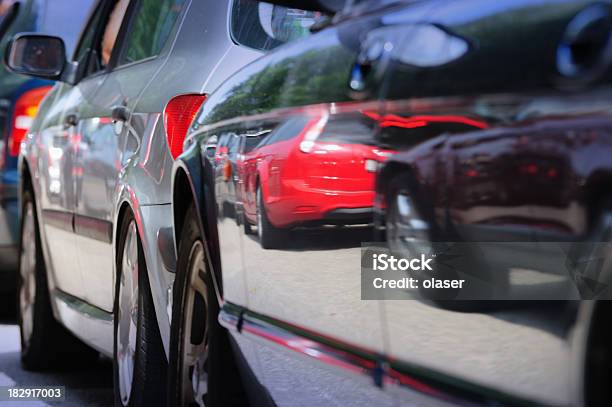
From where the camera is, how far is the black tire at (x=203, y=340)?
13.8 ft

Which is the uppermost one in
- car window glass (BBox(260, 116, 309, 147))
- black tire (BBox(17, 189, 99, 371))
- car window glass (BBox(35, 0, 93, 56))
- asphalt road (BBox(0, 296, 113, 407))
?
car window glass (BBox(35, 0, 93, 56))

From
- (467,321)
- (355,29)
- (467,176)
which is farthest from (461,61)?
(355,29)

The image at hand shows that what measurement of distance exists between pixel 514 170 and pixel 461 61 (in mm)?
305

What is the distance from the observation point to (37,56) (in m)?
7.23

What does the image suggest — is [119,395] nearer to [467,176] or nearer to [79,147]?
[79,147]

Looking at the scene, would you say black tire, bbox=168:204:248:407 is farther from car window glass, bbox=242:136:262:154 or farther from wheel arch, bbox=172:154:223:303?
car window glass, bbox=242:136:262:154

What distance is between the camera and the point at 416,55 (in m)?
2.84

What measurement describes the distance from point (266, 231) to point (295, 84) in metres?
0.39

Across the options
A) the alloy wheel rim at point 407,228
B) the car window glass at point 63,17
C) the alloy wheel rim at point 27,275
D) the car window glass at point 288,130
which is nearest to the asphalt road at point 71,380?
the alloy wheel rim at point 27,275

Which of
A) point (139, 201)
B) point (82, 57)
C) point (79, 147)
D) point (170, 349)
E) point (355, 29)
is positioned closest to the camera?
point (355, 29)

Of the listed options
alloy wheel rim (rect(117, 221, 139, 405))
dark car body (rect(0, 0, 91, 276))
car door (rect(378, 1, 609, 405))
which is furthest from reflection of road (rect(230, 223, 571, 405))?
dark car body (rect(0, 0, 91, 276))

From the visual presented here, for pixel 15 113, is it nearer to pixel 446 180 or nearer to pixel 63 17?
pixel 63 17

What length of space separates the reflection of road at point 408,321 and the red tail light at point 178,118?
1284 millimetres

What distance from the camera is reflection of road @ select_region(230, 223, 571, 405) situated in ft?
7.63
